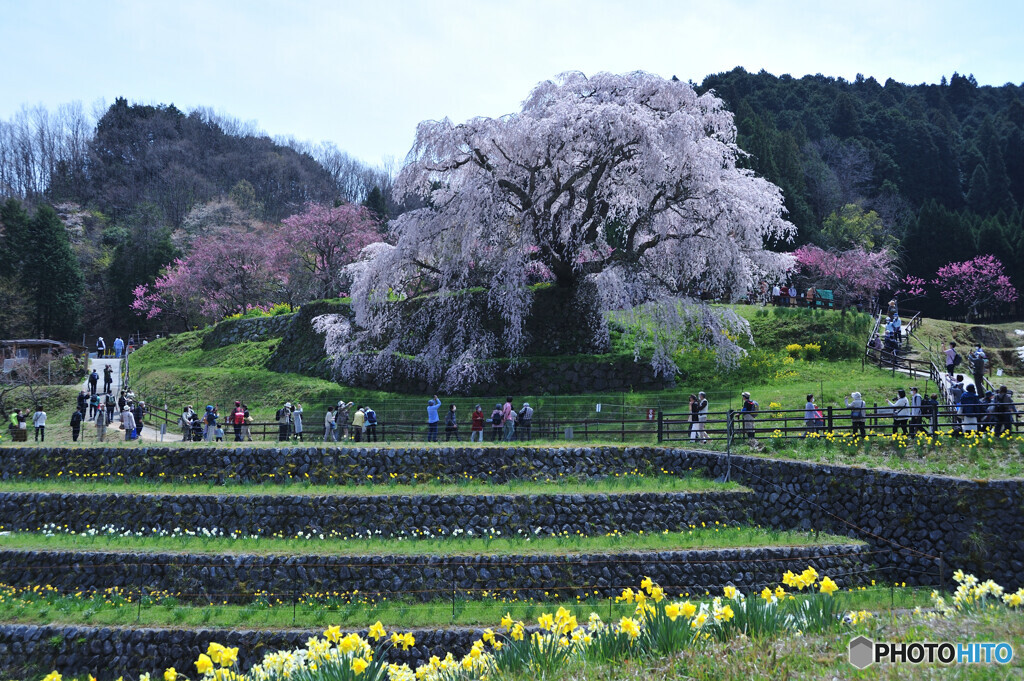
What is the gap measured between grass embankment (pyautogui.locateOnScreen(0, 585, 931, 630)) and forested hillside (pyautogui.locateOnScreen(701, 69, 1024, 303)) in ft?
138

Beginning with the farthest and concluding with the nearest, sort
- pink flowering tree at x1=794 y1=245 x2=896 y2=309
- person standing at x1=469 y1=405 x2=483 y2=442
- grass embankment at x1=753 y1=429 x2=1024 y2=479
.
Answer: pink flowering tree at x1=794 y1=245 x2=896 y2=309, person standing at x1=469 y1=405 x2=483 y2=442, grass embankment at x1=753 y1=429 x2=1024 y2=479

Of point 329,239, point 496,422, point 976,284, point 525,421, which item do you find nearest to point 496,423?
point 496,422

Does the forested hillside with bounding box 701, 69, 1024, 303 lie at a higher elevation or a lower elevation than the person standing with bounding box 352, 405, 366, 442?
higher

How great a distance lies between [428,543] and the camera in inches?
677

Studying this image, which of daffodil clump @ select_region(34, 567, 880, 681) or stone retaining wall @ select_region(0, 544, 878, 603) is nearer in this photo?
daffodil clump @ select_region(34, 567, 880, 681)

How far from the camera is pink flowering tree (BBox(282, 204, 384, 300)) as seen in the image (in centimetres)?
4969

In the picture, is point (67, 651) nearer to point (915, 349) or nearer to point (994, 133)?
point (915, 349)

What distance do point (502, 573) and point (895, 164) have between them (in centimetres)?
6984

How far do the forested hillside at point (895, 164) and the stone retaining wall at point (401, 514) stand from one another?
37.6 metres

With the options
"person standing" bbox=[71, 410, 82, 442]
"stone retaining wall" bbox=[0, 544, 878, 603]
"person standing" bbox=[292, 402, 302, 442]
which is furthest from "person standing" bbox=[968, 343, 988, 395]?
"person standing" bbox=[71, 410, 82, 442]

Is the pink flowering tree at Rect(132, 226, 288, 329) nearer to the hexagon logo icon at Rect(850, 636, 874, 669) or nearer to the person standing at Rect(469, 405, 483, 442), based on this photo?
the person standing at Rect(469, 405, 483, 442)

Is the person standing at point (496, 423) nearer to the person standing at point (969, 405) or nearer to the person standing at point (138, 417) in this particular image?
the person standing at point (969, 405)

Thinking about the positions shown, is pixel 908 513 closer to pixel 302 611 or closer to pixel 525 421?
pixel 525 421

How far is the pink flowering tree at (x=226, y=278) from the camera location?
52594mm
